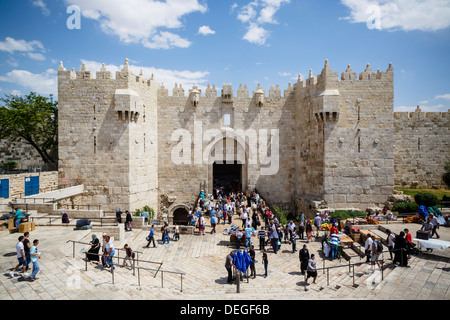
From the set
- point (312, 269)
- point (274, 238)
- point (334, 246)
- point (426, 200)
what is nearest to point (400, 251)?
point (334, 246)

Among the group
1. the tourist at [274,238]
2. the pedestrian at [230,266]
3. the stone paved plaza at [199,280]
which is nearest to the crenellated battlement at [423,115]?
the stone paved plaza at [199,280]

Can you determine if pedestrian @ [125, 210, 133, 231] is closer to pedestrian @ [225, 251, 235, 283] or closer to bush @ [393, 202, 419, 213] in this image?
pedestrian @ [225, 251, 235, 283]

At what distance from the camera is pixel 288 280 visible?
1070cm

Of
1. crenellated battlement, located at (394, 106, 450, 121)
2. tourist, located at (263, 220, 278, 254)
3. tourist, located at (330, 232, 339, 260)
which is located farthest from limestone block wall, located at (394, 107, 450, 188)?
tourist, located at (263, 220, 278, 254)

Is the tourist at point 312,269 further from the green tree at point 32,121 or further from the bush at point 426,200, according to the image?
the green tree at point 32,121

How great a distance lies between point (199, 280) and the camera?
10.7m

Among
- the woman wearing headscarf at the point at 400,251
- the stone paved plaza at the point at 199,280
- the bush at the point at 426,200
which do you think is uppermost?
the bush at the point at 426,200

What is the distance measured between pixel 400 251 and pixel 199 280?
7.86 meters

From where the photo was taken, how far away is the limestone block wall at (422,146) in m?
25.7

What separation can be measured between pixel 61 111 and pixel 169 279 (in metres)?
15.9

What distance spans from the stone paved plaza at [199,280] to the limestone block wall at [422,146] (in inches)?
659

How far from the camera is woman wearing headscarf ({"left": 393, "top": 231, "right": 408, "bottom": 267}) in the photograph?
1062 cm
